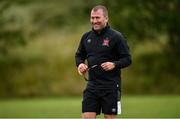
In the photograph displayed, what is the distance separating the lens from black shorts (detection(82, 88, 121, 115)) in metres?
10.8

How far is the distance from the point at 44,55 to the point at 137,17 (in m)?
5.46

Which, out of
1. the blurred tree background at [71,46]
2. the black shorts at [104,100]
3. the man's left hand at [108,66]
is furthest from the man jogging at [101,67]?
the blurred tree background at [71,46]

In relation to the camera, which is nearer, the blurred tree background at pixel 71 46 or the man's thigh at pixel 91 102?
the man's thigh at pixel 91 102

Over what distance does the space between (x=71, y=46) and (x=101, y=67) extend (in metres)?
26.8

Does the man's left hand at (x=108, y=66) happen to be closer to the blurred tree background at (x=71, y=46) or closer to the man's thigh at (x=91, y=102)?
the man's thigh at (x=91, y=102)

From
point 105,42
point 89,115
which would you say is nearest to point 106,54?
point 105,42

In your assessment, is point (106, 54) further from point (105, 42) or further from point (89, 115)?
point (89, 115)

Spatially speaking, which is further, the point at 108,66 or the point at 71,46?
the point at 71,46

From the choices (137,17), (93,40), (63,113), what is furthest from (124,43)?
(137,17)

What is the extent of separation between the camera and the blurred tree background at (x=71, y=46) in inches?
1394

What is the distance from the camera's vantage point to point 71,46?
123 ft

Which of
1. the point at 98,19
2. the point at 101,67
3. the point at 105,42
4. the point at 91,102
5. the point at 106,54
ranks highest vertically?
the point at 98,19

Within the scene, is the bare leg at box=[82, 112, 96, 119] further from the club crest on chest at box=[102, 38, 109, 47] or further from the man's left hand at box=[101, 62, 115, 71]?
the club crest on chest at box=[102, 38, 109, 47]

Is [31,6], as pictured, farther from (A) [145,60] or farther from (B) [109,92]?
(B) [109,92]
